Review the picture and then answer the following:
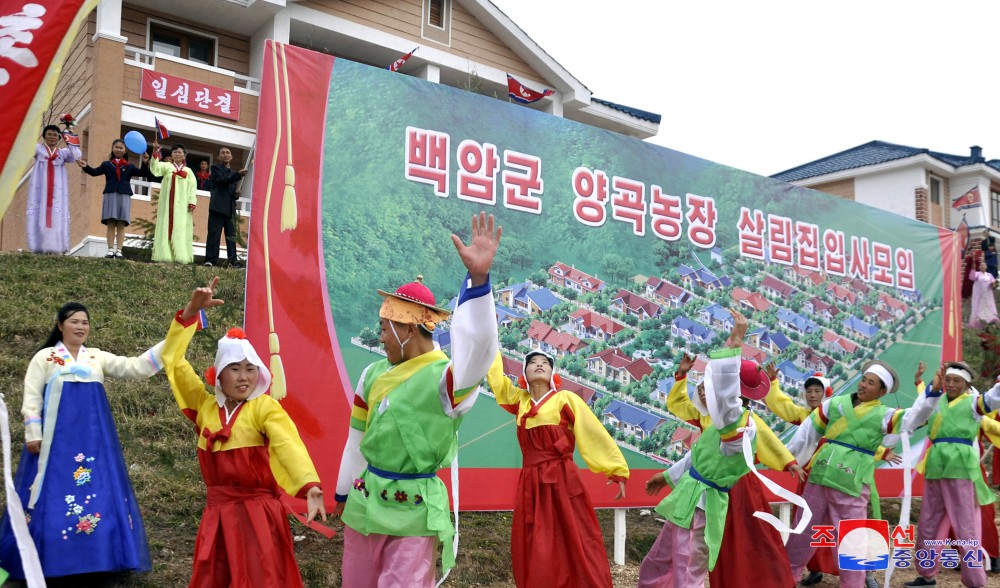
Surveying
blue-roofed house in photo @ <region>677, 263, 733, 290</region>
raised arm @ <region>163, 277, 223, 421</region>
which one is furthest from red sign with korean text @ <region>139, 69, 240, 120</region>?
raised arm @ <region>163, 277, 223, 421</region>

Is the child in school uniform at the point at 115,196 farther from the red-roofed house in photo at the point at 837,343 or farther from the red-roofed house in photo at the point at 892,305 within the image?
the red-roofed house in photo at the point at 892,305

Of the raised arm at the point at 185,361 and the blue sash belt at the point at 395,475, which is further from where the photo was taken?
the raised arm at the point at 185,361

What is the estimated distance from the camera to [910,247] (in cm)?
1041

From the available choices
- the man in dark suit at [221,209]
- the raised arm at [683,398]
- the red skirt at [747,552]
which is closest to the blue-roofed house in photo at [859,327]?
the raised arm at [683,398]

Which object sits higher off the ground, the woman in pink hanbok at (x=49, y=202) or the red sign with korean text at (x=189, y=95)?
the red sign with korean text at (x=189, y=95)

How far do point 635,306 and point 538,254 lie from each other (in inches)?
43.6

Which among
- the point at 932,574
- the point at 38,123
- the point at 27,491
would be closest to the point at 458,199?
the point at 27,491

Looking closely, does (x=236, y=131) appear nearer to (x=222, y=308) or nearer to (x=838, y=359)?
(x=222, y=308)

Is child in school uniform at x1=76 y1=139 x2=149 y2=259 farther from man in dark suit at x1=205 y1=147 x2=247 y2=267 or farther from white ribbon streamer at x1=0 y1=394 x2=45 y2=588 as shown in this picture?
white ribbon streamer at x1=0 y1=394 x2=45 y2=588

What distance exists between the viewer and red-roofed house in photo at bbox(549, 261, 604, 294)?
698cm

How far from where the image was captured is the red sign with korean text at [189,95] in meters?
12.6

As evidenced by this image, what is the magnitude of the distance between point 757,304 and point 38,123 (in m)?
Answer: 7.31

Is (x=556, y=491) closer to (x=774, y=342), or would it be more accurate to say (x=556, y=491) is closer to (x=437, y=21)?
(x=774, y=342)

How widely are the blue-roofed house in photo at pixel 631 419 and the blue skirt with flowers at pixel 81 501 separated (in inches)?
148
